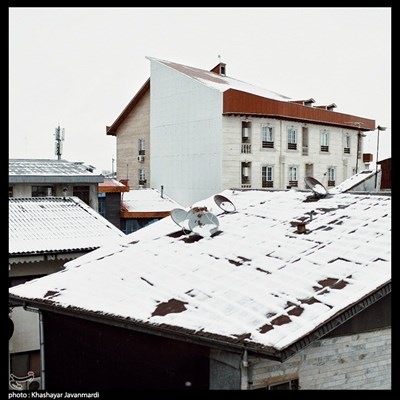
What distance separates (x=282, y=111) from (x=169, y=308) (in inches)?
932

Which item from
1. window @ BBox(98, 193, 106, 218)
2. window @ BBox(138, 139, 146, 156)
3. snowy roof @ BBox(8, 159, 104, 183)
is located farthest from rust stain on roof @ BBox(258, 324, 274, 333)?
window @ BBox(138, 139, 146, 156)

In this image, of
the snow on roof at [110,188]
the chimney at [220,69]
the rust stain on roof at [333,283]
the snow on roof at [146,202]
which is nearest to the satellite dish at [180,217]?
the rust stain on roof at [333,283]

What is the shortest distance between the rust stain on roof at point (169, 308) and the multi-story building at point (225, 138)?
2043 cm

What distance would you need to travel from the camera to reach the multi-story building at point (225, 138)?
2850 cm

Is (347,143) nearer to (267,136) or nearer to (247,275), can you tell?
(267,136)

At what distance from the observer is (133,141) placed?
119 feet

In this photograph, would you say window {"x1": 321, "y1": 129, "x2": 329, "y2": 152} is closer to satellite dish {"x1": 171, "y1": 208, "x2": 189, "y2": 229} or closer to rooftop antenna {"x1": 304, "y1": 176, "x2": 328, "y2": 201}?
rooftop antenna {"x1": 304, "y1": 176, "x2": 328, "y2": 201}

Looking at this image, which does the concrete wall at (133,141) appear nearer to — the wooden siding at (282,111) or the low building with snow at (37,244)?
the wooden siding at (282,111)

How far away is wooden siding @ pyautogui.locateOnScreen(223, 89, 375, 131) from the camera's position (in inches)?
1092

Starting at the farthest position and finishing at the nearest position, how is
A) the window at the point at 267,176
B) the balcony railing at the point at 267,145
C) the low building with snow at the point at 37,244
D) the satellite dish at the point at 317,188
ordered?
the window at the point at 267,176, the balcony railing at the point at 267,145, the low building with snow at the point at 37,244, the satellite dish at the point at 317,188
